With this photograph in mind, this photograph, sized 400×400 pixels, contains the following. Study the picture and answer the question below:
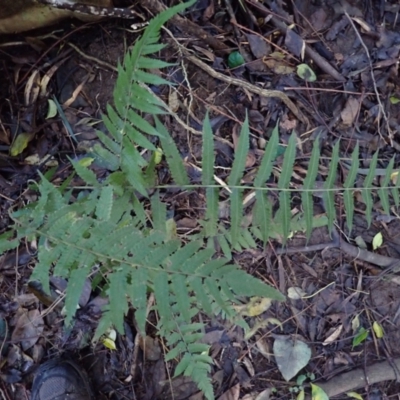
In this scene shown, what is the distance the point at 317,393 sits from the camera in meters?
2.43

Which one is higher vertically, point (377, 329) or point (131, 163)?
point (131, 163)

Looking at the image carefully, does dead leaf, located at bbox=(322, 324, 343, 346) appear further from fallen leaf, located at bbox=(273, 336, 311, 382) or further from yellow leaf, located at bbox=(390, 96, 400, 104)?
yellow leaf, located at bbox=(390, 96, 400, 104)

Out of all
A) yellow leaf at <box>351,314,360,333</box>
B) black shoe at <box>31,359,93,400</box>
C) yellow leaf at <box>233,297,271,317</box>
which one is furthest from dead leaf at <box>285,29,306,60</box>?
black shoe at <box>31,359,93,400</box>

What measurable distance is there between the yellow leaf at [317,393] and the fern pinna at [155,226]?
2.54 ft

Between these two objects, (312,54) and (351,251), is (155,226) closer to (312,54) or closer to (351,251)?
(351,251)

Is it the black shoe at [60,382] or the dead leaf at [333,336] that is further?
the dead leaf at [333,336]

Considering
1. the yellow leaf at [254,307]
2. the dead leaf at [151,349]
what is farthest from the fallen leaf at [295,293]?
the dead leaf at [151,349]

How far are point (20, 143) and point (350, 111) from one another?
65.9 inches

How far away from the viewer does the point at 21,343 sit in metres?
2.34

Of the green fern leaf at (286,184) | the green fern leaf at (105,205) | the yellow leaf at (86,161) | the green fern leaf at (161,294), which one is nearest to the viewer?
the green fern leaf at (161,294)

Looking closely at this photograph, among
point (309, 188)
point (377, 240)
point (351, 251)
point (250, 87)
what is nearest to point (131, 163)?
point (309, 188)

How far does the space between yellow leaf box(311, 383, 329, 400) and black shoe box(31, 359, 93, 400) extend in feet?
3.61

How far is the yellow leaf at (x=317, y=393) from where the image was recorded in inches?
95.3

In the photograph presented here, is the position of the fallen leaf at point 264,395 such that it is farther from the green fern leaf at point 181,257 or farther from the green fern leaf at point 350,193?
the green fern leaf at point 181,257
